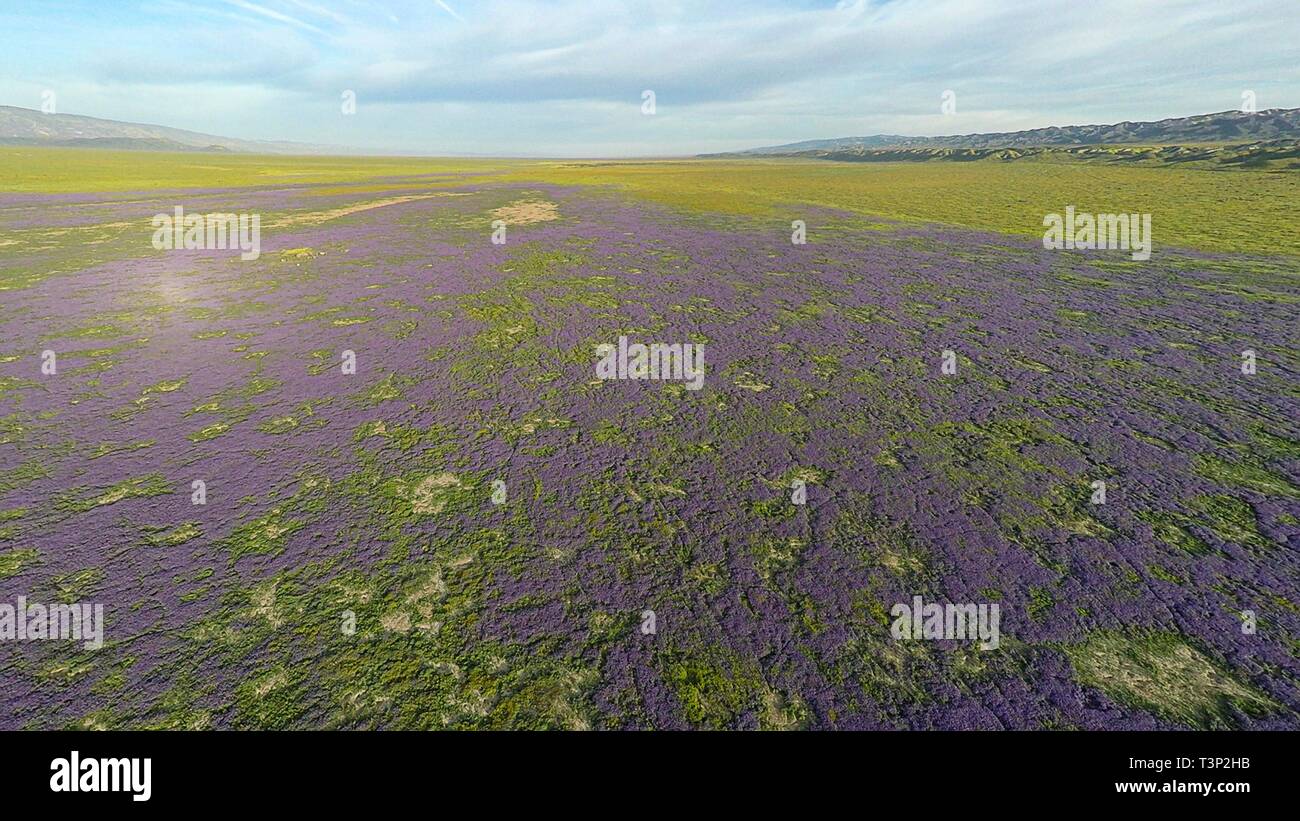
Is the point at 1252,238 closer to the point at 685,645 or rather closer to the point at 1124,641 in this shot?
the point at 1124,641

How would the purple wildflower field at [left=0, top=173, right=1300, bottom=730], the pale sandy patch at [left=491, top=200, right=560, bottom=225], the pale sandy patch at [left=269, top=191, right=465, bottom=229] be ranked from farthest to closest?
the pale sandy patch at [left=491, top=200, right=560, bottom=225], the pale sandy patch at [left=269, top=191, right=465, bottom=229], the purple wildflower field at [left=0, top=173, right=1300, bottom=730]

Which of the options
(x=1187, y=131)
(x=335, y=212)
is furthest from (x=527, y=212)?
(x=1187, y=131)

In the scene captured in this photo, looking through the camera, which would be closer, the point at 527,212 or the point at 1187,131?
the point at 527,212

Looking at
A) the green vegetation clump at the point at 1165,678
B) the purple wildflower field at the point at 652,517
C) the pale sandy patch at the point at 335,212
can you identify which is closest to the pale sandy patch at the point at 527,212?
the pale sandy patch at the point at 335,212

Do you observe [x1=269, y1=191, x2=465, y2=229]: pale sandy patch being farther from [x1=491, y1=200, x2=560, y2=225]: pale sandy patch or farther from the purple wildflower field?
the purple wildflower field

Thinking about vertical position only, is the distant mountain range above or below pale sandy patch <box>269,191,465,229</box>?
above

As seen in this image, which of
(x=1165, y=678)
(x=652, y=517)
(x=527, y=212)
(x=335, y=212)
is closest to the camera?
(x=1165, y=678)

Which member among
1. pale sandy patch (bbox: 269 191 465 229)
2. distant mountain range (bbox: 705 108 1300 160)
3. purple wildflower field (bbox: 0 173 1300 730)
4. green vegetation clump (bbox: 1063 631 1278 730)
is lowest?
green vegetation clump (bbox: 1063 631 1278 730)

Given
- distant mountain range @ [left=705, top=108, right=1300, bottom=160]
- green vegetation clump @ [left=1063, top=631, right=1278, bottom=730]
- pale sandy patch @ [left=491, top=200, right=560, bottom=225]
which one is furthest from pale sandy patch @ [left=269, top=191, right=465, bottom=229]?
distant mountain range @ [left=705, top=108, right=1300, bottom=160]

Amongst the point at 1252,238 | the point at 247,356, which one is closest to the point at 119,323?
the point at 247,356

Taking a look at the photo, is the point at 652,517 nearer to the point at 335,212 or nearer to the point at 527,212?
the point at 527,212
